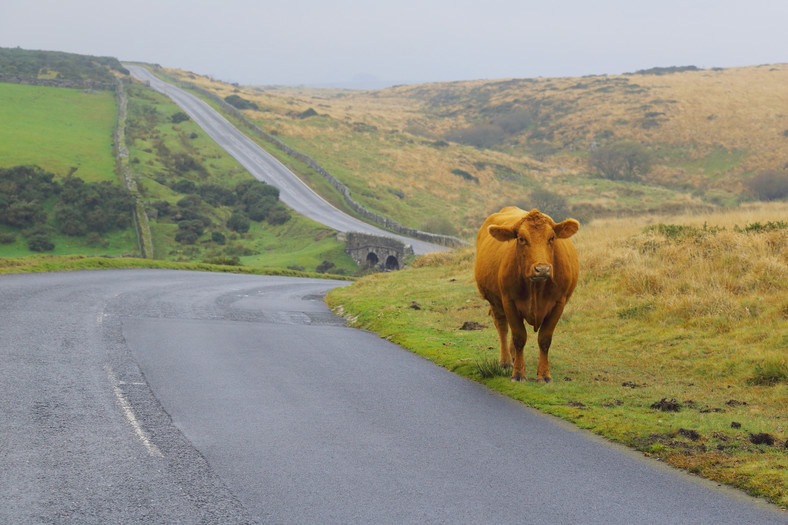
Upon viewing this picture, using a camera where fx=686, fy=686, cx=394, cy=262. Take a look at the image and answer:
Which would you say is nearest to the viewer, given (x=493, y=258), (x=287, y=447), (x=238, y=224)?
(x=287, y=447)

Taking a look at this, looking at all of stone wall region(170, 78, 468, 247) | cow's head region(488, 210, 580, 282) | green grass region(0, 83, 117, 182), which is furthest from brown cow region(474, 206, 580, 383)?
green grass region(0, 83, 117, 182)

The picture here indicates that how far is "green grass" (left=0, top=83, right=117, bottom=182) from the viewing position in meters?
55.5

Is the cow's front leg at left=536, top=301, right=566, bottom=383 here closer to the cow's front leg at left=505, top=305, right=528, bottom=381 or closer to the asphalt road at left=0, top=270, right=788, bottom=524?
the cow's front leg at left=505, top=305, right=528, bottom=381

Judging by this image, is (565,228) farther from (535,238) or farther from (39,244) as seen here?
(39,244)

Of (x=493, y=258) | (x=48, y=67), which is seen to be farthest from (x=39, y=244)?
(x=48, y=67)

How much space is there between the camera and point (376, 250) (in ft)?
151

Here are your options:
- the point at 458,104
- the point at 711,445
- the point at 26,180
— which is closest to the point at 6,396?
the point at 711,445

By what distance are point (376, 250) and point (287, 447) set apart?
1514 inches

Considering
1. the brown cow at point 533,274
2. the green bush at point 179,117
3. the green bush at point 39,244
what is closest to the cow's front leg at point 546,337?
the brown cow at point 533,274

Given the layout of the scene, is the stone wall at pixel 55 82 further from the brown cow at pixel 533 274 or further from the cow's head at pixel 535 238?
the cow's head at pixel 535 238

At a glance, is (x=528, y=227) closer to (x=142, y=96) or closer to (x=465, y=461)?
(x=465, y=461)

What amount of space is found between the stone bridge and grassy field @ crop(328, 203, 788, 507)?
20.6m

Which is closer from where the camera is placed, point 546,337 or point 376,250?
point 546,337

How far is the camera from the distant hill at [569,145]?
6950 cm
